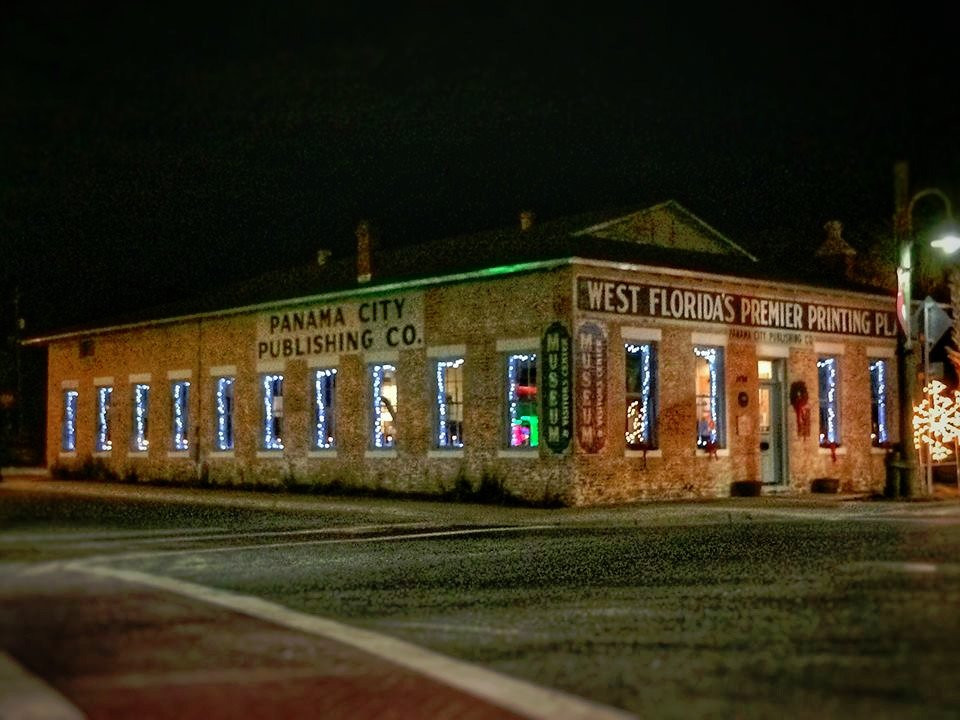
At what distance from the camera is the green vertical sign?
74.4ft

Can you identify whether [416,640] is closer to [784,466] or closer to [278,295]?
[784,466]

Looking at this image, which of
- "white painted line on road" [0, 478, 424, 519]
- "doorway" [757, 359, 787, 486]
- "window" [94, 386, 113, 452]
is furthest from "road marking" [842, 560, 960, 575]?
"window" [94, 386, 113, 452]

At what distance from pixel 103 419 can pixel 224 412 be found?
6.53 meters

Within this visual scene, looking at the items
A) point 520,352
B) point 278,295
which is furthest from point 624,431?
point 278,295

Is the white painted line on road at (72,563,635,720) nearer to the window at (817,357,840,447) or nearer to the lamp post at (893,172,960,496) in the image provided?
the lamp post at (893,172,960,496)

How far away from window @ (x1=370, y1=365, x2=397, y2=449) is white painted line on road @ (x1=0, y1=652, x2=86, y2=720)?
60.9 feet

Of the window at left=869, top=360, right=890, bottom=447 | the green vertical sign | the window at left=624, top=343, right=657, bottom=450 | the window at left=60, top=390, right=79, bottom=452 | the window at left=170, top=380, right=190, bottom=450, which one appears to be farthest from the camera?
the window at left=60, top=390, right=79, bottom=452

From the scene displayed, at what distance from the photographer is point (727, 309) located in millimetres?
25703

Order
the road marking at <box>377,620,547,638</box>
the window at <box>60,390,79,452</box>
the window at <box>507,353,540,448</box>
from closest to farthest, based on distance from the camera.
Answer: the road marking at <box>377,620,547,638</box>, the window at <box>507,353,540,448</box>, the window at <box>60,390,79,452</box>

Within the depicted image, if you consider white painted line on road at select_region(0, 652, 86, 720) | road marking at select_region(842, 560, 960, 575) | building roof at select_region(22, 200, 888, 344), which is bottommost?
white painted line on road at select_region(0, 652, 86, 720)

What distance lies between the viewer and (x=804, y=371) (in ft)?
89.5

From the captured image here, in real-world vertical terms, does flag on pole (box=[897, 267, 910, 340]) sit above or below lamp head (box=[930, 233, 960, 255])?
below

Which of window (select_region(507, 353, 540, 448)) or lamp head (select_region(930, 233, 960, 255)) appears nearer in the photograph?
lamp head (select_region(930, 233, 960, 255))

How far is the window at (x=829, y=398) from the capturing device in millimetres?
27906
